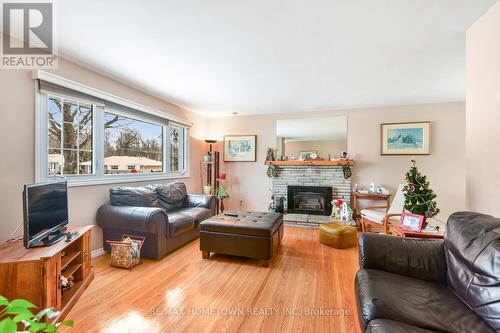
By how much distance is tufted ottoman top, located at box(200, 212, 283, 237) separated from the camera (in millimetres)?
2637

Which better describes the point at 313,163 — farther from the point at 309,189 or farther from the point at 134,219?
the point at 134,219

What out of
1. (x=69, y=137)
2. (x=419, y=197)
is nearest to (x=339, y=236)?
(x=419, y=197)

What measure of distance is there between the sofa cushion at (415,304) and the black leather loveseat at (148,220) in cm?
220

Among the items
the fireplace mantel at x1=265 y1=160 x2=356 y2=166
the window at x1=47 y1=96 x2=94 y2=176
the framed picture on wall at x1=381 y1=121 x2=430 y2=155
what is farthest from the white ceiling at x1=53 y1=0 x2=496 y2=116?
the fireplace mantel at x1=265 y1=160 x2=356 y2=166

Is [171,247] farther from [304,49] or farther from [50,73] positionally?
[304,49]

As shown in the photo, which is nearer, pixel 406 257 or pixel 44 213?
pixel 406 257

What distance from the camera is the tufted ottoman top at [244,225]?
8.65ft

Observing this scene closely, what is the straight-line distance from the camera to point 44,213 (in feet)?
6.04

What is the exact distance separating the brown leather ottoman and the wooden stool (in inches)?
35.8

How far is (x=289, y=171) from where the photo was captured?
16.2 feet

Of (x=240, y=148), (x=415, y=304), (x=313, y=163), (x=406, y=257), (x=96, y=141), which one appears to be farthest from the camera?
(x=240, y=148)

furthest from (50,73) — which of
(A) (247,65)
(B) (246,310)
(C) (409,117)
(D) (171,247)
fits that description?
(C) (409,117)

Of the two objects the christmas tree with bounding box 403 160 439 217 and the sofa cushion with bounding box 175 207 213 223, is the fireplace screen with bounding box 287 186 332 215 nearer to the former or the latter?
the sofa cushion with bounding box 175 207 213 223

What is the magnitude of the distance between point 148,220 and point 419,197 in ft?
9.63
